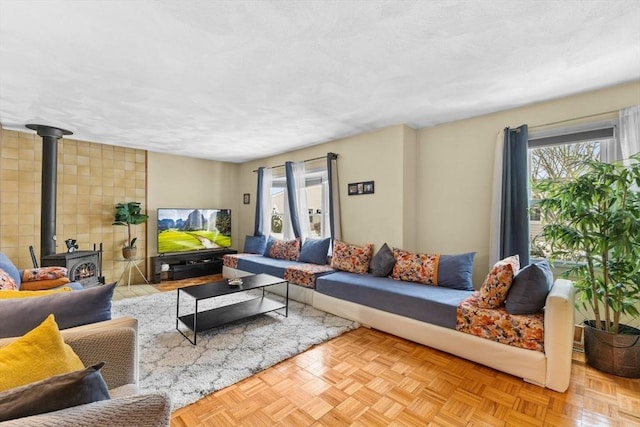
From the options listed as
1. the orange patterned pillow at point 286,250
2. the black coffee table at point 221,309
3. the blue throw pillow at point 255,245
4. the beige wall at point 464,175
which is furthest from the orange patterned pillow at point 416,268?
the blue throw pillow at point 255,245

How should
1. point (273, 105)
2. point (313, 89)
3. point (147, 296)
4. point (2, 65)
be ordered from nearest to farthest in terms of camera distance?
point (2, 65) < point (313, 89) < point (273, 105) < point (147, 296)

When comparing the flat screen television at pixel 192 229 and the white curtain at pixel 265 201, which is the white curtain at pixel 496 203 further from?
the flat screen television at pixel 192 229

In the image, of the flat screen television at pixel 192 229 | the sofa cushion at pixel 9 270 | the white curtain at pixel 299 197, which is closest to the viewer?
the sofa cushion at pixel 9 270

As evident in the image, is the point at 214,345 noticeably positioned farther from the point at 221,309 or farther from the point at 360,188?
the point at 360,188

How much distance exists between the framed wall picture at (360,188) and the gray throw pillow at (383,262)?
82cm

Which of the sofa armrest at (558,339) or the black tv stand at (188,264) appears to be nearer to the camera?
the sofa armrest at (558,339)

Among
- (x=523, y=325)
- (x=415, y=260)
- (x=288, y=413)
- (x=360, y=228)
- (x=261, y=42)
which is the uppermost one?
(x=261, y=42)

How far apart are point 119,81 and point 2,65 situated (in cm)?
75

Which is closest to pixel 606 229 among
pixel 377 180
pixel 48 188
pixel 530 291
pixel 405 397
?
pixel 530 291

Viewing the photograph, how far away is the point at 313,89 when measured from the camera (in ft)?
8.43

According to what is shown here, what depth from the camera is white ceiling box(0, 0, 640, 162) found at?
159cm

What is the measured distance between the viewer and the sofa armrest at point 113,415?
2.17 feet

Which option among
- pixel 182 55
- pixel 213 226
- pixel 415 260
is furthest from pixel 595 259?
pixel 213 226

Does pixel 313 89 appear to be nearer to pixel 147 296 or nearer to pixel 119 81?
pixel 119 81
